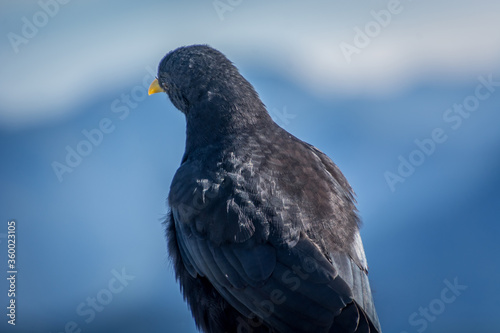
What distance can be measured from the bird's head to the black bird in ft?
0.04

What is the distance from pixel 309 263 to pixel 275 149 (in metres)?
1.13

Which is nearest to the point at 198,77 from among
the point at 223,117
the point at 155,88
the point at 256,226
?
the point at 223,117

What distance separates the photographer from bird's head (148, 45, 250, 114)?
4.89 meters

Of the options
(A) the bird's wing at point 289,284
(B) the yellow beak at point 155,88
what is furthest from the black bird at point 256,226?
(B) the yellow beak at point 155,88

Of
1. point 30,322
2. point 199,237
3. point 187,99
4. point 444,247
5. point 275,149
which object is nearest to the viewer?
point 199,237

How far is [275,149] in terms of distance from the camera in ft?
14.5

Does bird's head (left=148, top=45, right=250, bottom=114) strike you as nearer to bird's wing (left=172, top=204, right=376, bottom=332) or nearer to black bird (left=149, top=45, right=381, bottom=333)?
black bird (left=149, top=45, right=381, bottom=333)

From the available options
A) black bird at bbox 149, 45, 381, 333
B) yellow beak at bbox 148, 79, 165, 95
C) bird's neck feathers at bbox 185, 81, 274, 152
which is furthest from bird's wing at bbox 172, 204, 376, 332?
yellow beak at bbox 148, 79, 165, 95

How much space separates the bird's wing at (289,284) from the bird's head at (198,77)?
4.94ft

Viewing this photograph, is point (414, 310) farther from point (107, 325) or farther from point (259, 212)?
point (259, 212)

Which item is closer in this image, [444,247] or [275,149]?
[275,149]

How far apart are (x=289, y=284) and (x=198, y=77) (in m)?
2.21

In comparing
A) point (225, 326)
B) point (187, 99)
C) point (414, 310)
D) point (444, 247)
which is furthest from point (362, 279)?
point (444, 247)

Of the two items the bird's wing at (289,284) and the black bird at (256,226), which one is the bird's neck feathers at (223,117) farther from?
the bird's wing at (289,284)
